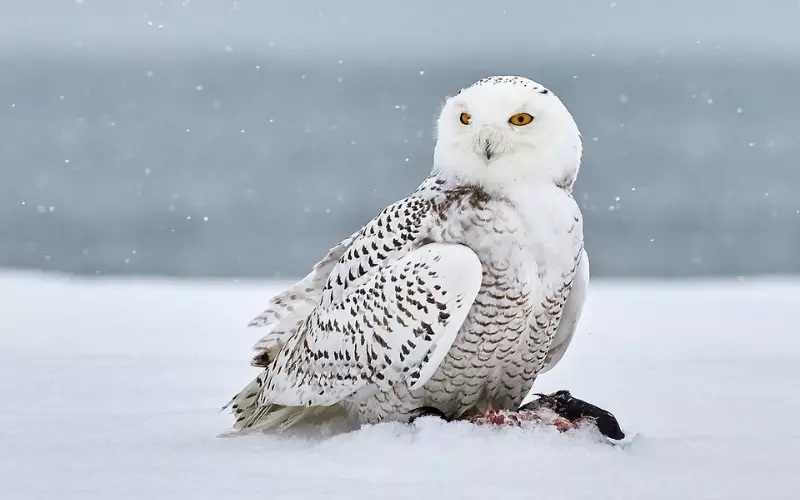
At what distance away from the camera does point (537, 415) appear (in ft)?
10.3

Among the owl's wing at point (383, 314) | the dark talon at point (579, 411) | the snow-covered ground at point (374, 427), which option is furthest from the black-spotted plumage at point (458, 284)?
the snow-covered ground at point (374, 427)

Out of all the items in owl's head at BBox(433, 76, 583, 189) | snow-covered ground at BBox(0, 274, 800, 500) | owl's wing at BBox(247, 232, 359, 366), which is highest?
owl's head at BBox(433, 76, 583, 189)

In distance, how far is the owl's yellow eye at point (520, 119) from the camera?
10.2 ft

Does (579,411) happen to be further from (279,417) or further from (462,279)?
(279,417)

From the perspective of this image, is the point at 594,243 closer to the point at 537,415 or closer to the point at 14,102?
the point at 537,415

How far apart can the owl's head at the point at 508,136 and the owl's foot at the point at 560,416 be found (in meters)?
0.68

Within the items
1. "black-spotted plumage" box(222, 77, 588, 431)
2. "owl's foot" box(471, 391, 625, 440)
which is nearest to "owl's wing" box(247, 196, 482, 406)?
"black-spotted plumage" box(222, 77, 588, 431)

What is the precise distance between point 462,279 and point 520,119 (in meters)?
0.55

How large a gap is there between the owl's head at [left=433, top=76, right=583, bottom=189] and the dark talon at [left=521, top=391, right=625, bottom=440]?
0.68m

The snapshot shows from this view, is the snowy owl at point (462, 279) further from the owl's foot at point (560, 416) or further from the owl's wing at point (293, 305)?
the owl's wing at point (293, 305)

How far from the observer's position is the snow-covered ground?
256cm

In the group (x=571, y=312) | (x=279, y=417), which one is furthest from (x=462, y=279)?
(x=279, y=417)

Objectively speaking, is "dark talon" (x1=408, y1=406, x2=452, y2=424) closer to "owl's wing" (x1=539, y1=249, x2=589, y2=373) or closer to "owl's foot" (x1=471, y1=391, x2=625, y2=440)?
"owl's foot" (x1=471, y1=391, x2=625, y2=440)

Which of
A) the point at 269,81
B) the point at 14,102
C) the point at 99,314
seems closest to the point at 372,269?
the point at 99,314
